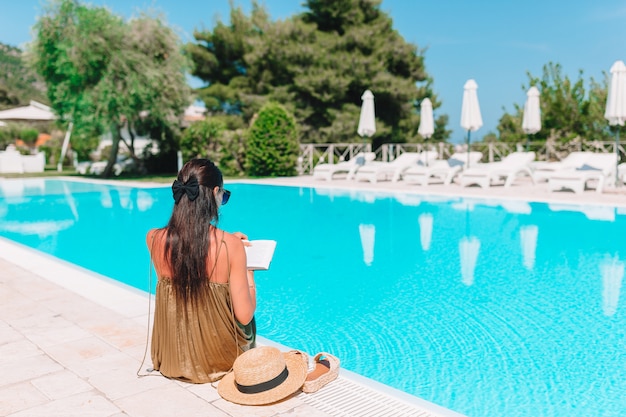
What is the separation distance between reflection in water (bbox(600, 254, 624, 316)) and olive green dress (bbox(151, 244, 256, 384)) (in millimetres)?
3733

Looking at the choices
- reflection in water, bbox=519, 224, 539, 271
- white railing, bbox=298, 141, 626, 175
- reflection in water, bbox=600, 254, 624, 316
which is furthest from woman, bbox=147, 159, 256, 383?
white railing, bbox=298, 141, 626, 175

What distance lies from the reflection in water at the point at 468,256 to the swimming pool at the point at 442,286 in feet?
0.10

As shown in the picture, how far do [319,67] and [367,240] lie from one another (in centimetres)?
1757

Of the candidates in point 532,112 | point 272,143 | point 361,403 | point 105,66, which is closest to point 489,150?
→ point 532,112

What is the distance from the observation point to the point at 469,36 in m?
49.5

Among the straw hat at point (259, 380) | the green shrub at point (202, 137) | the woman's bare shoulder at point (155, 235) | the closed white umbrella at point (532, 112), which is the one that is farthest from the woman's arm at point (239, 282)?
the green shrub at point (202, 137)

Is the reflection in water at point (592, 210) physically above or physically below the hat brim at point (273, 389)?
above

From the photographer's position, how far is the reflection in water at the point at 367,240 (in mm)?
7594

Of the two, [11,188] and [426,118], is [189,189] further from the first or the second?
[11,188]

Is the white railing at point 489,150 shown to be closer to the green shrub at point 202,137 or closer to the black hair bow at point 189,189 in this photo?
the green shrub at point 202,137

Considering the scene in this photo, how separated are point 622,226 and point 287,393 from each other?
27.9 feet

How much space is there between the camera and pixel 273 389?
282 cm

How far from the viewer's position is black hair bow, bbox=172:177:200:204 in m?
2.78

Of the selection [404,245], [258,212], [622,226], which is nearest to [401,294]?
[404,245]
